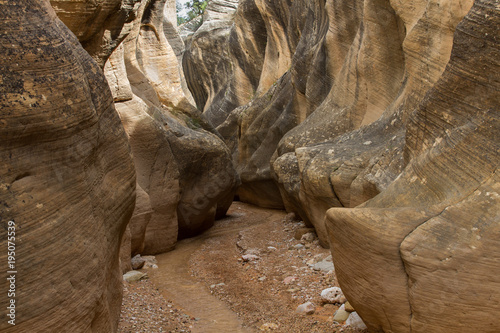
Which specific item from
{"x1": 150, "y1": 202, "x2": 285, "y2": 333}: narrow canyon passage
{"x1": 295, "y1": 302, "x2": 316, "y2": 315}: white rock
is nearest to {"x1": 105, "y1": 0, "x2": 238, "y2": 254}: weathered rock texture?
{"x1": 150, "y1": 202, "x2": 285, "y2": 333}: narrow canyon passage

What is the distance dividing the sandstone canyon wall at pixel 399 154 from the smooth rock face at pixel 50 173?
2237mm

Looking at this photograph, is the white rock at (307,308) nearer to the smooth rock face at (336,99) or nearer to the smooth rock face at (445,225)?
the smooth rock face at (445,225)

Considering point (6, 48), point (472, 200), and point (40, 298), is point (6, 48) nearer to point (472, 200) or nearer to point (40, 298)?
point (40, 298)

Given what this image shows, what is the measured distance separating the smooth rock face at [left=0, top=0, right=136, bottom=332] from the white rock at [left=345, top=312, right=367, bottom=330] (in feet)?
8.55

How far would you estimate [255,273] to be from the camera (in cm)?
860

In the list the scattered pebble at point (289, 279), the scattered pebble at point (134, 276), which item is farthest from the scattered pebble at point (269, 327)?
the scattered pebble at point (134, 276)

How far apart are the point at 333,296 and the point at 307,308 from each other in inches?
15.3

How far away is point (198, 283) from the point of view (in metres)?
8.51

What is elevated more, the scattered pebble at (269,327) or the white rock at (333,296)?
the white rock at (333,296)

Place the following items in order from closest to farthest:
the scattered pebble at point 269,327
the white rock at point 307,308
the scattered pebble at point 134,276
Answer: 1. the scattered pebble at point 269,327
2. the white rock at point 307,308
3. the scattered pebble at point 134,276

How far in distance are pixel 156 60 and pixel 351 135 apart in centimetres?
662

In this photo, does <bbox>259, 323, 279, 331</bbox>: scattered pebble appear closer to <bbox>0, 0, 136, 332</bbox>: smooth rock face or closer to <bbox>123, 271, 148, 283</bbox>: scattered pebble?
<bbox>0, 0, 136, 332</bbox>: smooth rock face

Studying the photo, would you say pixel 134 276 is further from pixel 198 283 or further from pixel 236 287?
pixel 236 287

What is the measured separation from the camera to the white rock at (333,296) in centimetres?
655
